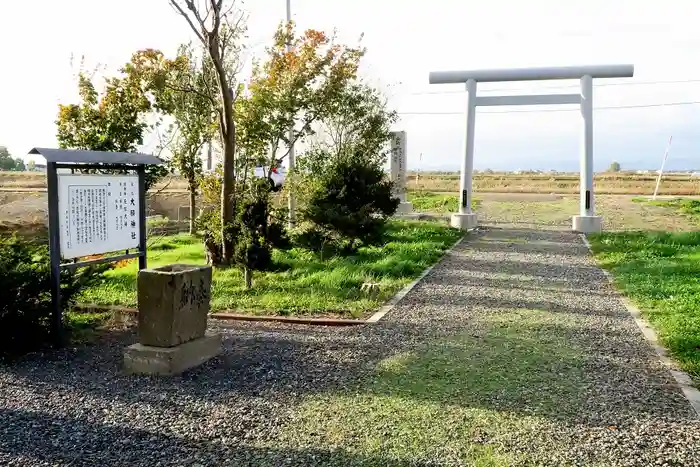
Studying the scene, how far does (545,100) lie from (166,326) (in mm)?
13332

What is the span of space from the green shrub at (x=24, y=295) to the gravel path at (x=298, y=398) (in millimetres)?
250

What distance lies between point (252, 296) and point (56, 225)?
10.9 feet

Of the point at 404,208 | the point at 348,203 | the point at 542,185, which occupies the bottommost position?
the point at 404,208

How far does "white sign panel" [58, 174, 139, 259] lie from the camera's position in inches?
228

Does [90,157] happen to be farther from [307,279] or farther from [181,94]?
[181,94]

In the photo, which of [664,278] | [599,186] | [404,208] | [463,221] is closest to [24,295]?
[664,278]

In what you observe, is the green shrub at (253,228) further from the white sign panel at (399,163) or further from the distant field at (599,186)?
the distant field at (599,186)

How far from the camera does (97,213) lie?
610 centimetres

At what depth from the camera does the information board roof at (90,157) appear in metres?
5.46

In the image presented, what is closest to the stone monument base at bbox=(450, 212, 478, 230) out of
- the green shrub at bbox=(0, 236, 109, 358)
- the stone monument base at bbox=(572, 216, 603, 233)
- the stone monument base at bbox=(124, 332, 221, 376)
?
the stone monument base at bbox=(572, 216, 603, 233)

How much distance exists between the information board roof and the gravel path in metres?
1.67

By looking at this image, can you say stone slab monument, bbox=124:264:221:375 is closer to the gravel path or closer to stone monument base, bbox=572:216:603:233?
the gravel path

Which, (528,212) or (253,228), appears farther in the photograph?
(528,212)

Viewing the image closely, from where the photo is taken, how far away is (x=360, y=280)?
952 cm
